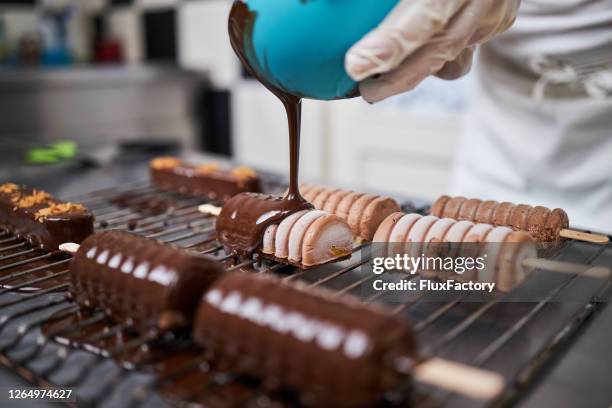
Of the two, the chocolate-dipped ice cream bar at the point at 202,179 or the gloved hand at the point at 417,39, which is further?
the chocolate-dipped ice cream bar at the point at 202,179

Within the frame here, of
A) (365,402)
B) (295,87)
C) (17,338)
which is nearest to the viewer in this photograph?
(365,402)

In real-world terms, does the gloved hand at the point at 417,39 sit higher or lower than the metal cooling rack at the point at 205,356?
higher

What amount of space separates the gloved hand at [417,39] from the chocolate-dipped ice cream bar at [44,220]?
0.81 meters

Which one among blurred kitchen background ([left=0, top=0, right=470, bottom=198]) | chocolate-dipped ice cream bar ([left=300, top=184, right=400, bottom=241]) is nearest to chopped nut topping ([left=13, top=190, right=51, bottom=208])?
chocolate-dipped ice cream bar ([left=300, top=184, right=400, bottom=241])

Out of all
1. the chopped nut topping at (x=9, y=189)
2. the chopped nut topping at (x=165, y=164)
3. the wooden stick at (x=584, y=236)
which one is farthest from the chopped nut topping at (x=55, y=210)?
→ the wooden stick at (x=584, y=236)

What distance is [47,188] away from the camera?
7.59ft

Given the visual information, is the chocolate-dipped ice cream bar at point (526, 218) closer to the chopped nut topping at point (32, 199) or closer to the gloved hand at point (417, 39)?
the gloved hand at point (417, 39)

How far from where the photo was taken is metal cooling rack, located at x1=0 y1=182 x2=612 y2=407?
961 millimetres

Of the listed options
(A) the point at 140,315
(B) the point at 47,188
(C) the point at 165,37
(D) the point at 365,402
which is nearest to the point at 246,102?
(C) the point at 165,37

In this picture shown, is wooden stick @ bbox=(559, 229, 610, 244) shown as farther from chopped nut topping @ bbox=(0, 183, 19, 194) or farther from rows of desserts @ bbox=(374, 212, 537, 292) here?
chopped nut topping @ bbox=(0, 183, 19, 194)

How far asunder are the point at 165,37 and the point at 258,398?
14.6ft

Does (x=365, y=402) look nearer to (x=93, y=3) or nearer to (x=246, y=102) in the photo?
(x=246, y=102)

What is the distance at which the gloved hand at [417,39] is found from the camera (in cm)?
121

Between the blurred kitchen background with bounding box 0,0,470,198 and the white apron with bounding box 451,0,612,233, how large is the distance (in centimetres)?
140
